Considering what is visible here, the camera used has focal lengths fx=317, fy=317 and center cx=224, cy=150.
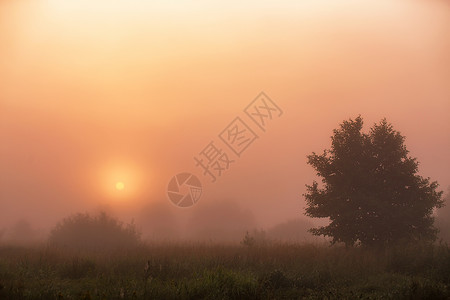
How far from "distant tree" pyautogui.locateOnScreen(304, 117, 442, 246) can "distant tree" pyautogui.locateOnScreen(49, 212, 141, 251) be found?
1942cm

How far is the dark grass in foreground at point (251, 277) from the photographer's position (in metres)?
7.14

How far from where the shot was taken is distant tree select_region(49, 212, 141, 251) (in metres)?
29.1

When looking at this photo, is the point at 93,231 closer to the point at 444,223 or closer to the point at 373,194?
the point at 373,194

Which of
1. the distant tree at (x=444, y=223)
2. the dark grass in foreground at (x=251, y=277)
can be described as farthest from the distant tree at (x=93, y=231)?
the distant tree at (x=444, y=223)

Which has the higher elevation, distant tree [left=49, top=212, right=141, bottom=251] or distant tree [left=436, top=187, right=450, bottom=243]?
distant tree [left=49, top=212, right=141, bottom=251]

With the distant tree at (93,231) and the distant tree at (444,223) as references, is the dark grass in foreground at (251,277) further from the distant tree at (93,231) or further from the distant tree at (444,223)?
the distant tree at (93,231)

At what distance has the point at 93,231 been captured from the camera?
30.0 meters

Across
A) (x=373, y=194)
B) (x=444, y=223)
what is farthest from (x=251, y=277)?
(x=444, y=223)

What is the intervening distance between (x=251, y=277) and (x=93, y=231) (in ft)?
83.3

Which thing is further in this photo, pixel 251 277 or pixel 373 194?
pixel 373 194

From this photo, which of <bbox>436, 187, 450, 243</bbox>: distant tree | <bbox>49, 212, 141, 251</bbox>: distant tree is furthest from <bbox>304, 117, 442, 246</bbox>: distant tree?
<bbox>49, 212, 141, 251</bbox>: distant tree

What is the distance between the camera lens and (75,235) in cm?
2997

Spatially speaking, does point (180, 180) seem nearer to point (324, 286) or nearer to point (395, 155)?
point (395, 155)

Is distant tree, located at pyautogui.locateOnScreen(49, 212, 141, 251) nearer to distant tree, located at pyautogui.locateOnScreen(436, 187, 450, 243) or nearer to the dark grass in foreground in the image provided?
the dark grass in foreground
